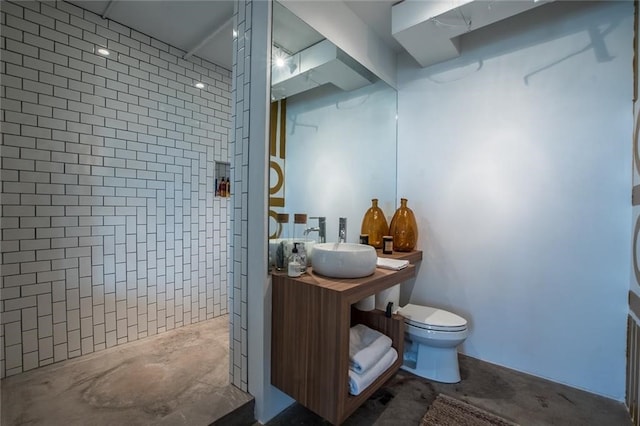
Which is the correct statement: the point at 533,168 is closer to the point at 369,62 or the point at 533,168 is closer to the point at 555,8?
the point at 555,8

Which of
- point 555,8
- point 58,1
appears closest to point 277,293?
point 58,1

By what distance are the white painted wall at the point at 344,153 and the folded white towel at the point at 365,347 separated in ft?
2.30

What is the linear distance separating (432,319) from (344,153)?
148 centimetres

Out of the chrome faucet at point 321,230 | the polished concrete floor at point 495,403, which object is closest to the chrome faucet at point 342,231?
the chrome faucet at point 321,230

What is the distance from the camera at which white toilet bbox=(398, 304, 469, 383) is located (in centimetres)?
189

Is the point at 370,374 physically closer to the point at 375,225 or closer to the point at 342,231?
the point at 342,231

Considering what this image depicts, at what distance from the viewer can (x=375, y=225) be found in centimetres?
241

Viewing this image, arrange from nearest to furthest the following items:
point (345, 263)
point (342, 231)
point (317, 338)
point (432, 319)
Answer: point (317, 338), point (345, 263), point (432, 319), point (342, 231)

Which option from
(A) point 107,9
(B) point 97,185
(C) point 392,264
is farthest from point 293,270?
(A) point 107,9

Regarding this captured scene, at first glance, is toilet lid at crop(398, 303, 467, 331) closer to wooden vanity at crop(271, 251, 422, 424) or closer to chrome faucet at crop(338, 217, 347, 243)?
wooden vanity at crop(271, 251, 422, 424)

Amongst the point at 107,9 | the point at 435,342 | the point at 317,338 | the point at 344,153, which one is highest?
the point at 107,9

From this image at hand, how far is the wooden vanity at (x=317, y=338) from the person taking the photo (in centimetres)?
130

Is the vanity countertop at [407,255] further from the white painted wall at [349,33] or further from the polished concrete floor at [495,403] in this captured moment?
the white painted wall at [349,33]

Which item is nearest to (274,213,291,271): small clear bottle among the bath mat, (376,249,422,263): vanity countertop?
(376,249,422,263): vanity countertop
